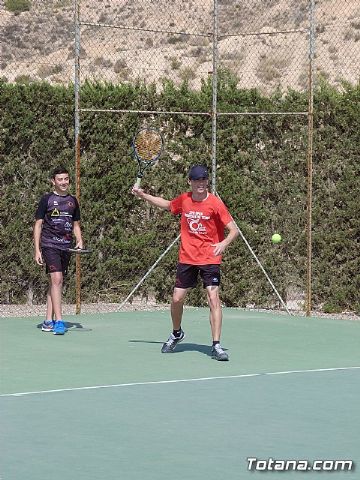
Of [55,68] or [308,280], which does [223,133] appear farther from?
[55,68]

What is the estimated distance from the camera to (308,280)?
15.0 metres

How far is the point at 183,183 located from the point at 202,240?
4.45 m

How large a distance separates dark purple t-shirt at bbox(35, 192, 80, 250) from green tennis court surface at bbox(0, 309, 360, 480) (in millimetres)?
931

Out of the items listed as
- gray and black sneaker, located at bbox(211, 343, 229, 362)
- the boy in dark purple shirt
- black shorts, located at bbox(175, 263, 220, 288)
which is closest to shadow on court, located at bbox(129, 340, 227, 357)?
gray and black sneaker, located at bbox(211, 343, 229, 362)

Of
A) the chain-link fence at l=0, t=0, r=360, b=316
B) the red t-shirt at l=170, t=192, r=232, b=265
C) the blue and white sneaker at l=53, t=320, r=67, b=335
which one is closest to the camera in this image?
the red t-shirt at l=170, t=192, r=232, b=265

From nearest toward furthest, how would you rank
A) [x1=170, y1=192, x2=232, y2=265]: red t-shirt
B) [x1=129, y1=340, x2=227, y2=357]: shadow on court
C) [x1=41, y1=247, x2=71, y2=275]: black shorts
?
[x1=170, y1=192, x2=232, y2=265]: red t-shirt, [x1=129, y1=340, x2=227, y2=357]: shadow on court, [x1=41, y1=247, x2=71, y2=275]: black shorts

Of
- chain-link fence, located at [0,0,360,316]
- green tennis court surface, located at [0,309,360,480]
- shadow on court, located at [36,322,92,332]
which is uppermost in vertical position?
chain-link fence, located at [0,0,360,316]

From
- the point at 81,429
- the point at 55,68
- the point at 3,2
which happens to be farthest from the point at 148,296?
the point at 3,2

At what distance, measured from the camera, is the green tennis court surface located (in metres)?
6.99

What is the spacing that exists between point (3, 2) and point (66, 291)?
28.2 meters

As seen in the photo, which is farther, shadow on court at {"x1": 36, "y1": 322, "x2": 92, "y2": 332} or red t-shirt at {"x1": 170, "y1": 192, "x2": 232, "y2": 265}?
shadow on court at {"x1": 36, "y1": 322, "x2": 92, "y2": 332}

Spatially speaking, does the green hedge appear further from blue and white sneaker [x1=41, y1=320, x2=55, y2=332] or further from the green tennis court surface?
blue and white sneaker [x1=41, y1=320, x2=55, y2=332]

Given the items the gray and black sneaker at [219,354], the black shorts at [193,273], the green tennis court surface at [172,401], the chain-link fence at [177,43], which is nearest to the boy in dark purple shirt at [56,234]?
the green tennis court surface at [172,401]

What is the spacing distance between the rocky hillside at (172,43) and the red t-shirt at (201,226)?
27.9 metres
